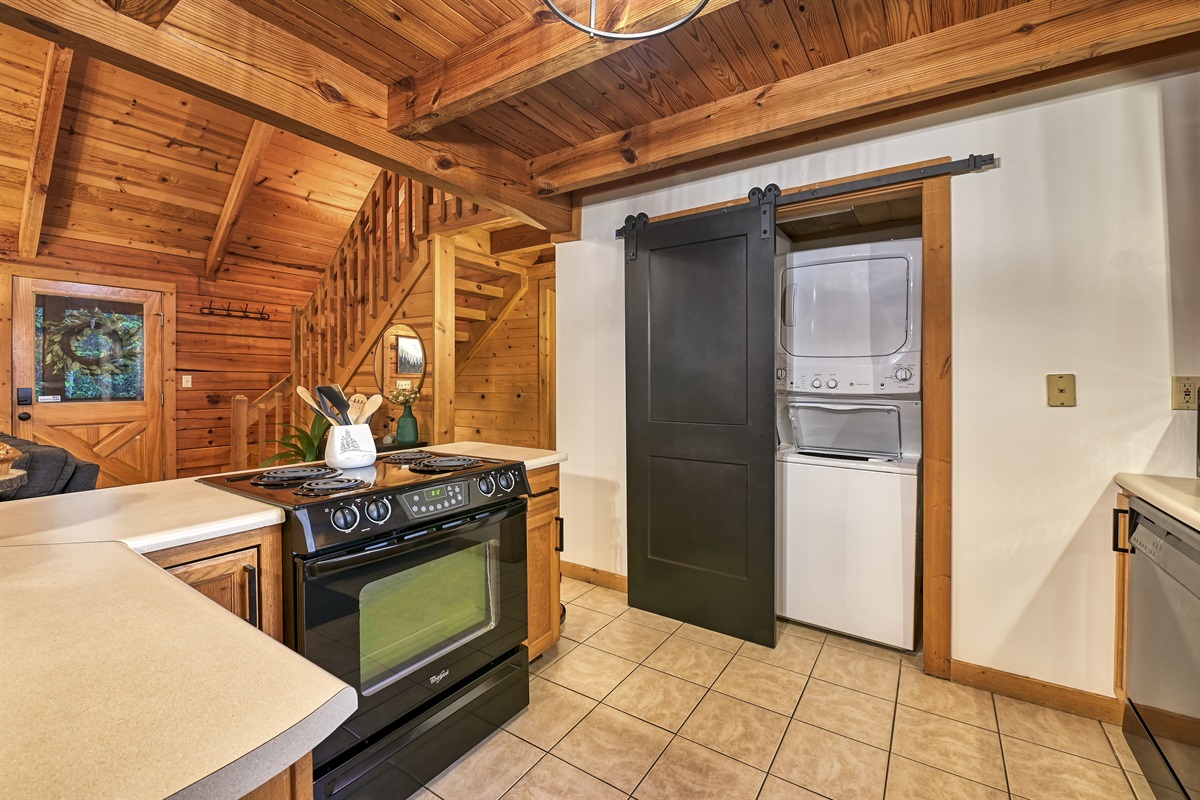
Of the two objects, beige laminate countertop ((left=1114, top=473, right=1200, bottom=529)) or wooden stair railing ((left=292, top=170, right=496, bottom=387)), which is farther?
wooden stair railing ((left=292, top=170, right=496, bottom=387))

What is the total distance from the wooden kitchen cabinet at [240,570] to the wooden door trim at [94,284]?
4.42 metres

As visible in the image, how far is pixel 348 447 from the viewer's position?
1.76 metres

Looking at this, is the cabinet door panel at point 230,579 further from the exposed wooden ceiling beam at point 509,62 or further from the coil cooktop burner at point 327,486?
the exposed wooden ceiling beam at point 509,62

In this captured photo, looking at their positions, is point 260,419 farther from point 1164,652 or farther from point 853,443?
point 1164,652

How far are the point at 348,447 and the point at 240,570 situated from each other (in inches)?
22.4

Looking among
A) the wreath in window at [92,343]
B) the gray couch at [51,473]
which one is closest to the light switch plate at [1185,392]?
the gray couch at [51,473]

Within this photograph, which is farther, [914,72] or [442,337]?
[442,337]

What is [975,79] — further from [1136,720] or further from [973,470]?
[1136,720]

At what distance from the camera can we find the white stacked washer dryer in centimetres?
238

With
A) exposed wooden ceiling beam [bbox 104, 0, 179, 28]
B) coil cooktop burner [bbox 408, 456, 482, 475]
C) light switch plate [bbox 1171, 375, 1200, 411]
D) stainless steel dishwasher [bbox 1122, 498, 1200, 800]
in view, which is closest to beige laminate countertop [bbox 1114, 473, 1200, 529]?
stainless steel dishwasher [bbox 1122, 498, 1200, 800]

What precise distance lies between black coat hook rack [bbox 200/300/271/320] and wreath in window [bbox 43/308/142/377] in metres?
0.54

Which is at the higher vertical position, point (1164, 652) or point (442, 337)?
point (442, 337)

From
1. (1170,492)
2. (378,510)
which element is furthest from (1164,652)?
(378,510)

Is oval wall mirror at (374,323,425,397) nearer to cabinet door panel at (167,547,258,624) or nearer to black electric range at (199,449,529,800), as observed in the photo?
black electric range at (199,449,529,800)
